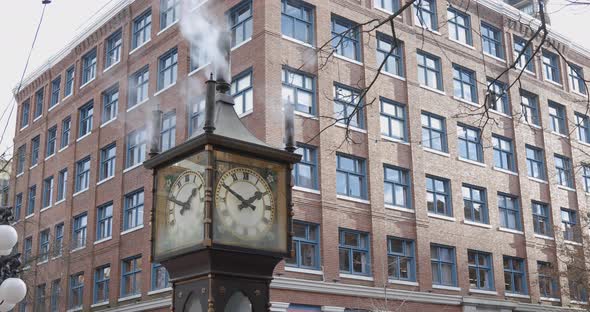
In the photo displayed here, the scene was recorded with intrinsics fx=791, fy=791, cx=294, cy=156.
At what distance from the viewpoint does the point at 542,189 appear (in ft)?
122

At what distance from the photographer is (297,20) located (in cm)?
2906

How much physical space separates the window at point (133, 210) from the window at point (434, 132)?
1193cm

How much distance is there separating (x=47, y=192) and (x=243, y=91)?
18.1 meters

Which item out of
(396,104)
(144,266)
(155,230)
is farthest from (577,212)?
(155,230)

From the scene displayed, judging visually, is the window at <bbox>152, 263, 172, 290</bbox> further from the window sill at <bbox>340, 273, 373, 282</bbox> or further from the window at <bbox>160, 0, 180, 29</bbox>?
the window at <bbox>160, 0, 180, 29</bbox>

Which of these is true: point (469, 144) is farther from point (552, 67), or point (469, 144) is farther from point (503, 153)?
point (552, 67)

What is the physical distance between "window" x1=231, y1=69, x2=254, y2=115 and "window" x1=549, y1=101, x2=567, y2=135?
59.3ft

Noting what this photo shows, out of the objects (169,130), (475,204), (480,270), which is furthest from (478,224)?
(169,130)

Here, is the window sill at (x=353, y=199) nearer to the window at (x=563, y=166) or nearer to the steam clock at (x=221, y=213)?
the window at (x=563, y=166)

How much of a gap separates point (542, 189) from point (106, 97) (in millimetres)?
21127

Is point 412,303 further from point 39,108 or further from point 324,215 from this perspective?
point 39,108

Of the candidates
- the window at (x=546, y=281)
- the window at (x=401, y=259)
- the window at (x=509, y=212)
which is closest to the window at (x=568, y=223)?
the window at (x=546, y=281)

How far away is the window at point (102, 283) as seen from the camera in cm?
3400

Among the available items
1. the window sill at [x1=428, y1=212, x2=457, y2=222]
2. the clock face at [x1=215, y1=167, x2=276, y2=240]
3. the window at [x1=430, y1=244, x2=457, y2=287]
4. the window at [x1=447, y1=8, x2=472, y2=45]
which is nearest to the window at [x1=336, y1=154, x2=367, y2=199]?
the window sill at [x1=428, y1=212, x2=457, y2=222]
